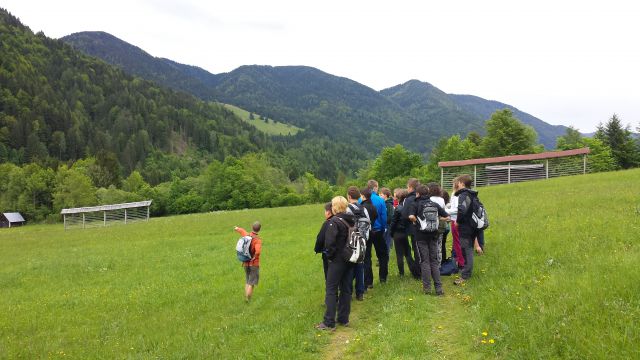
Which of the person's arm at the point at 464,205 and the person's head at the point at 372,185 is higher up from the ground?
the person's head at the point at 372,185

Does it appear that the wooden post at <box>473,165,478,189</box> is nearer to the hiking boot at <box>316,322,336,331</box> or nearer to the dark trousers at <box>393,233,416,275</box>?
the dark trousers at <box>393,233,416,275</box>

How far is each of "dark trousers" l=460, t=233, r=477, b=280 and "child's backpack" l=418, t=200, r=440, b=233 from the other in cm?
109

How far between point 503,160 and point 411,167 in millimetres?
32268

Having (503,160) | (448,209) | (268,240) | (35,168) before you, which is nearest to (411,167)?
(503,160)

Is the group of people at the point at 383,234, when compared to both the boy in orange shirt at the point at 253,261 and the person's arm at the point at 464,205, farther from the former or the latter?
the boy in orange shirt at the point at 253,261

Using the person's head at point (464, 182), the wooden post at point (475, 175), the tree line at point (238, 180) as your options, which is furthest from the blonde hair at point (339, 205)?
the tree line at point (238, 180)

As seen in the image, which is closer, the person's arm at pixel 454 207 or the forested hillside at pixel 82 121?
the person's arm at pixel 454 207

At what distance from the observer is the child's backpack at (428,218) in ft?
30.4

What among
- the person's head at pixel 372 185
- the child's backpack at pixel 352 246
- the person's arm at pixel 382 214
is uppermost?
the person's head at pixel 372 185

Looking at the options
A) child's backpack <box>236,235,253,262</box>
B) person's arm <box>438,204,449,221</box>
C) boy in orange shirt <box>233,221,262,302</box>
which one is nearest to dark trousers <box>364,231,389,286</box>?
person's arm <box>438,204,449,221</box>

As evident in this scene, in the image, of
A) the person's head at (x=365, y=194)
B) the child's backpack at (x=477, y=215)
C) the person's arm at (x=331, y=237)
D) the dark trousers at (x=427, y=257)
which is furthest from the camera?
the person's head at (x=365, y=194)

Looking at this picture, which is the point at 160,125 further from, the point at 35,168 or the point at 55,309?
the point at 55,309

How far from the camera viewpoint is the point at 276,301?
10656mm

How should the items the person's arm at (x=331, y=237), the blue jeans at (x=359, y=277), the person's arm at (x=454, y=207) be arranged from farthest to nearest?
the person's arm at (x=454, y=207), the blue jeans at (x=359, y=277), the person's arm at (x=331, y=237)
